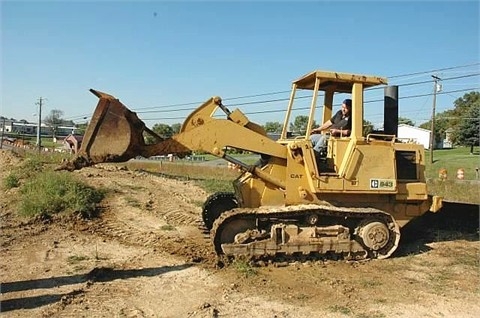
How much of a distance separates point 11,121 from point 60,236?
92.0m

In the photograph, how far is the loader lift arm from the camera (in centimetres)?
745

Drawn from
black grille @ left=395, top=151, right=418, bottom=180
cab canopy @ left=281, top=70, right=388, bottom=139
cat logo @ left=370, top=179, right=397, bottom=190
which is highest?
cab canopy @ left=281, top=70, right=388, bottom=139

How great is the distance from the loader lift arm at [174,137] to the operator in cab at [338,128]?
0.72m

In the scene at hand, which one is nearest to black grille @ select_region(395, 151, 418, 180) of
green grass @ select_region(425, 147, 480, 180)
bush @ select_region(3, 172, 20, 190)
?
bush @ select_region(3, 172, 20, 190)

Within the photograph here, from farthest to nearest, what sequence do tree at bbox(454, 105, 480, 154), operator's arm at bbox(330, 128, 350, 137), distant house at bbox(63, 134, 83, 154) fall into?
1. tree at bbox(454, 105, 480, 154)
2. operator's arm at bbox(330, 128, 350, 137)
3. distant house at bbox(63, 134, 83, 154)

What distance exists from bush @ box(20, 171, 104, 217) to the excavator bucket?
11.5 ft

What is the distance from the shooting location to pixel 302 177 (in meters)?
8.17

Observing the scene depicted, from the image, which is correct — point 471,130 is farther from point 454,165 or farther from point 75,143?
point 75,143

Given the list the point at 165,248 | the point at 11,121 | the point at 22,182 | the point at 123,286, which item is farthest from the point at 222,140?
the point at 11,121

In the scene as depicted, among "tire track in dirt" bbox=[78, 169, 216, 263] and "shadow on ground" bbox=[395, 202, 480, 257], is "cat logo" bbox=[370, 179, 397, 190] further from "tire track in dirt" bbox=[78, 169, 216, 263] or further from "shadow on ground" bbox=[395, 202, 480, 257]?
"tire track in dirt" bbox=[78, 169, 216, 263]

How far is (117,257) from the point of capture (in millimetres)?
7832

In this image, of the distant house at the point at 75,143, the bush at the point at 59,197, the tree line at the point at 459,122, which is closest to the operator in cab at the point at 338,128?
the distant house at the point at 75,143

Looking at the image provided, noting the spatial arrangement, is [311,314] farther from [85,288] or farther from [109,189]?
[109,189]

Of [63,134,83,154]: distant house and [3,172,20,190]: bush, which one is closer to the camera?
[63,134,83,154]: distant house
